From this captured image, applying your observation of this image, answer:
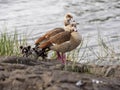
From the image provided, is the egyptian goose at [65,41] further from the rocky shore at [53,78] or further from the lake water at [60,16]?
the lake water at [60,16]

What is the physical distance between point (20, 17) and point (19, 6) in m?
2.21

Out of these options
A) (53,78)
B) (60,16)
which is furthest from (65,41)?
(60,16)

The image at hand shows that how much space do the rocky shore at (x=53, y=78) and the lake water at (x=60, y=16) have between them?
6903 millimetres

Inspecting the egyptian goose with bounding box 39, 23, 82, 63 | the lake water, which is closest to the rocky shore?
the egyptian goose with bounding box 39, 23, 82, 63

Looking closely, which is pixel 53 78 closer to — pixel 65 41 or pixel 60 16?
pixel 65 41

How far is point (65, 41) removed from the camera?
7879 millimetres

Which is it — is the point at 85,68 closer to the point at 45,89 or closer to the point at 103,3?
the point at 45,89

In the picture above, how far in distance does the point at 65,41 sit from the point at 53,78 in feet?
6.56

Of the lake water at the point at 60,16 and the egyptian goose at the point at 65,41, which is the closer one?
the egyptian goose at the point at 65,41

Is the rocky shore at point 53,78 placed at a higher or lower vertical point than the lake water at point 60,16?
higher

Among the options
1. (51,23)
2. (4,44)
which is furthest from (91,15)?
(4,44)

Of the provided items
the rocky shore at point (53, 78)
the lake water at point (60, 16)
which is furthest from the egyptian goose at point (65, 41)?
the lake water at point (60, 16)

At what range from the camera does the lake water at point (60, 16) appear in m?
15.3

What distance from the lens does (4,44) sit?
8.61 meters
